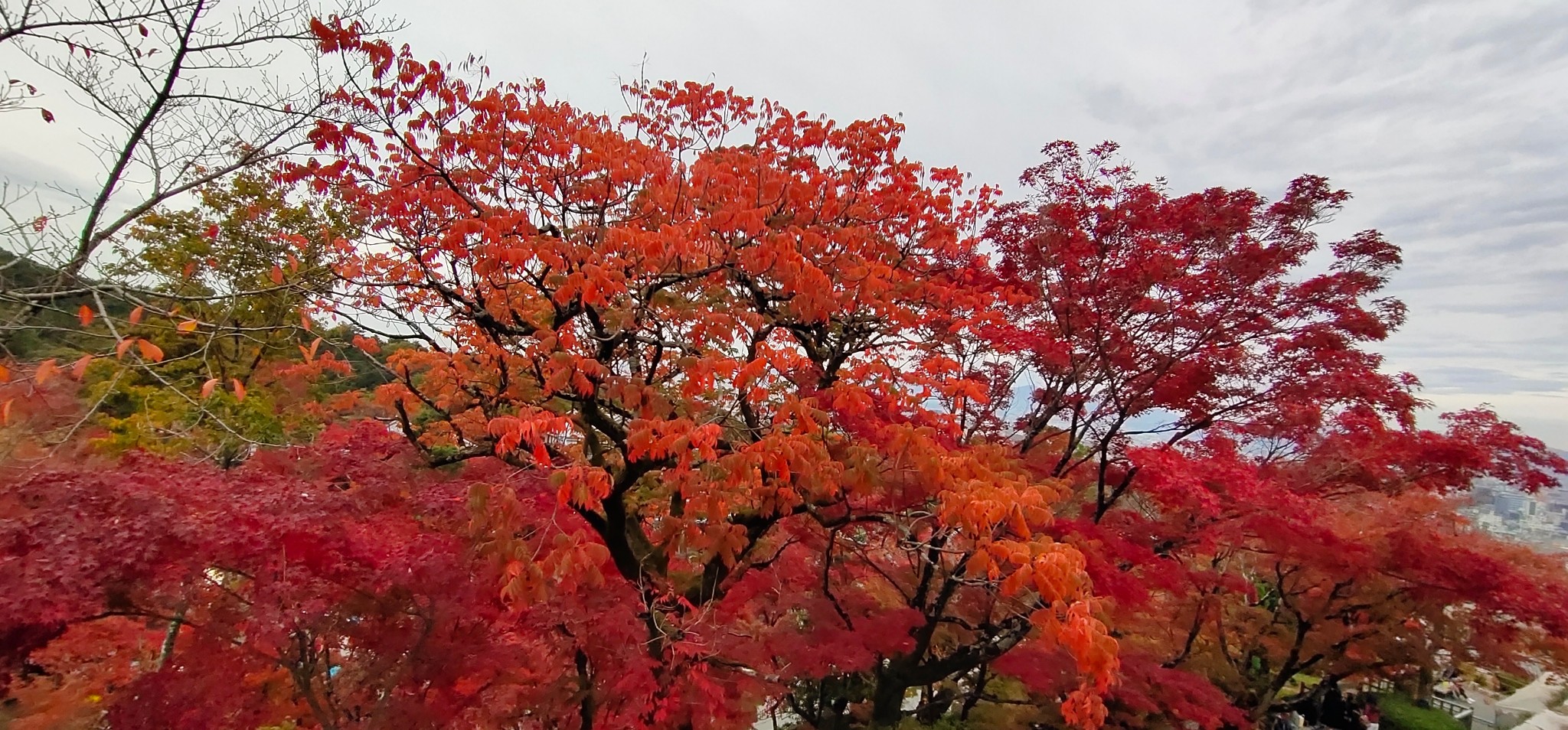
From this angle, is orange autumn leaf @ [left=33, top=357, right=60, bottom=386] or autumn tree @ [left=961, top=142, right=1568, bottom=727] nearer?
orange autumn leaf @ [left=33, top=357, right=60, bottom=386]

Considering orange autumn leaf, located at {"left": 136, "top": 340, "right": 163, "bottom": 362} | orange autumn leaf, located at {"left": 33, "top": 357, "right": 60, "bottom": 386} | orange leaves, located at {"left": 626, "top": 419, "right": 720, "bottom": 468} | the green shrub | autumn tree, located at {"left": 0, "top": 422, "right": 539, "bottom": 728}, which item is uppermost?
orange leaves, located at {"left": 626, "top": 419, "right": 720, "bottom": 468}

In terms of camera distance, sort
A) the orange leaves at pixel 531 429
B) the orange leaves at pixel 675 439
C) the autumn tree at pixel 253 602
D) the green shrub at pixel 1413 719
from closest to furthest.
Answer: the orange leaves at pixel 531 429 → the autumn tree at pixel 253 602 → the orange leaves at pixel 675 439 → the green shrub at pixel 1413 719

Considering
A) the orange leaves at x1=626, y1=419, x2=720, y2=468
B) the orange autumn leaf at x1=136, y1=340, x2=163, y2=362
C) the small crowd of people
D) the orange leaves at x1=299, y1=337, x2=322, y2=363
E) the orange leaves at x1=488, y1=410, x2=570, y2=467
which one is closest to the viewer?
the orange autumn leaf at x1=136, y1=340, x2=163, y2=362

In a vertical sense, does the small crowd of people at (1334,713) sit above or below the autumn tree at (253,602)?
below

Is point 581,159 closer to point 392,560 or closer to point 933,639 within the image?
point 392,560

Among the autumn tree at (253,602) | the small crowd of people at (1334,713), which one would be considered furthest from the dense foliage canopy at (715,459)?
the small crowd of people at (1334,713)

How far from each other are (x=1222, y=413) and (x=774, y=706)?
20.7 ft

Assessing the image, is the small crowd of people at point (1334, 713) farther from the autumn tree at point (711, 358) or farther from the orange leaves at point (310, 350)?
the orange leaves at point (310, 350)

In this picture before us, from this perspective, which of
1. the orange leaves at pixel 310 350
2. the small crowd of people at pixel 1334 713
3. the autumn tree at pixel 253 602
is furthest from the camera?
the small crowd of people at pixel 1334 713

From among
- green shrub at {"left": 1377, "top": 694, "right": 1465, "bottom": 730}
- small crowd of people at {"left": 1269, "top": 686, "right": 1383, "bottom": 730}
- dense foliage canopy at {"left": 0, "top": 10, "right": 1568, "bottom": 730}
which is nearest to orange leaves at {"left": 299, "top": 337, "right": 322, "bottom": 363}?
dense foliage canopy at {"left": 0, "top": 10, "right": 1568, "bottom": 730}

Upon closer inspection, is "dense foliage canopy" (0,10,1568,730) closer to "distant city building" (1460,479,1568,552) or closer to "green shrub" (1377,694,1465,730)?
"distant city building" (1460,479,1568,552)

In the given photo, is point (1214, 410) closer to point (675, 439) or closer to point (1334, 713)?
point (675, 439)

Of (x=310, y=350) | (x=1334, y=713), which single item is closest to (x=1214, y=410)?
(x=310, y=350)

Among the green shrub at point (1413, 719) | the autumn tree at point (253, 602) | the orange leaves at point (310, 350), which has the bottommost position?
the green shrub at point (1413, 719)
